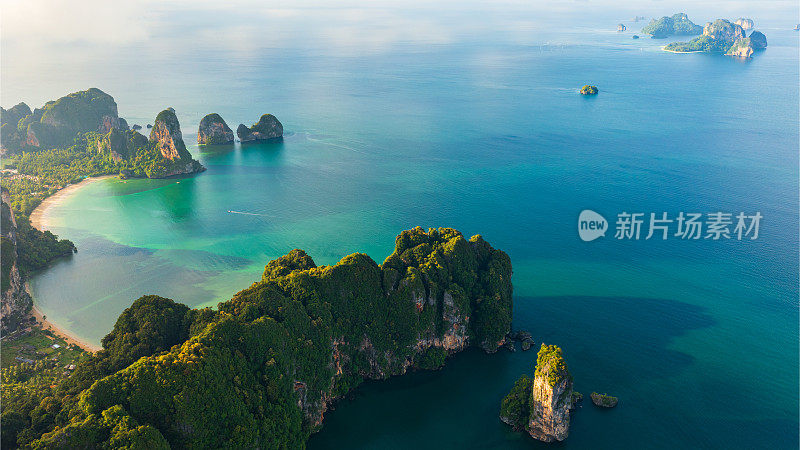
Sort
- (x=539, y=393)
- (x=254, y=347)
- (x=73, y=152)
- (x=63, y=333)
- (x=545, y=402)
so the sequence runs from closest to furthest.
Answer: (x=254, y=347), (x=545, y=402), (x=539, y=393), (x=63, y=333), (x=73, y=152)

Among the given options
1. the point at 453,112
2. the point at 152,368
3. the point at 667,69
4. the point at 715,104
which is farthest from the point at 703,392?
the point at 667,69

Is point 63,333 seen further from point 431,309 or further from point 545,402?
point 545,402

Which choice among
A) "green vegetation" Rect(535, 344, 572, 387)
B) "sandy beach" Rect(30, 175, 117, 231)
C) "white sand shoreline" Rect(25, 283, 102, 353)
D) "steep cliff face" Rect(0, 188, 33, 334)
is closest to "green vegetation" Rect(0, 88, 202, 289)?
"sandy beach" Rect(30, 175, 117, 231)

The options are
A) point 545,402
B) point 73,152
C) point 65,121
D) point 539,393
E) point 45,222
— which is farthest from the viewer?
point 65,121

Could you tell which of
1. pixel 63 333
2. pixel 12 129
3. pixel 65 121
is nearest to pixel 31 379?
pixel 63 333

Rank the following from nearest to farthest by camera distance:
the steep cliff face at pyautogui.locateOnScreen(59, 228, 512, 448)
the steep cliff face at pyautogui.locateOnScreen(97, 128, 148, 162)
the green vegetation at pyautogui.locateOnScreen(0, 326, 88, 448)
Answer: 1. the steep cliff face at pyautogui.locateOnScreen(59, 228, 512, 448)
2. the green vegetation at pyautogui.locateOnScreen(0, 326, 88, 448)
3. the steep cliff face at pyautogui.locateOnScreen(97, 128, 148, 162)

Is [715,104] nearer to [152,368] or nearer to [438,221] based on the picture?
[438,221]

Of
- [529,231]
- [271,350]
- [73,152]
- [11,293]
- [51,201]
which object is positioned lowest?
[11,293]

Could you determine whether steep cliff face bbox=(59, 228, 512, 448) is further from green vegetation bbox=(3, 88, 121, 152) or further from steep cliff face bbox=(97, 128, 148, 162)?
green vegetation bbox=(3, 88, 121, 152)

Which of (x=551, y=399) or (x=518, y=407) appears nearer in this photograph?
(x=551, y=399)
